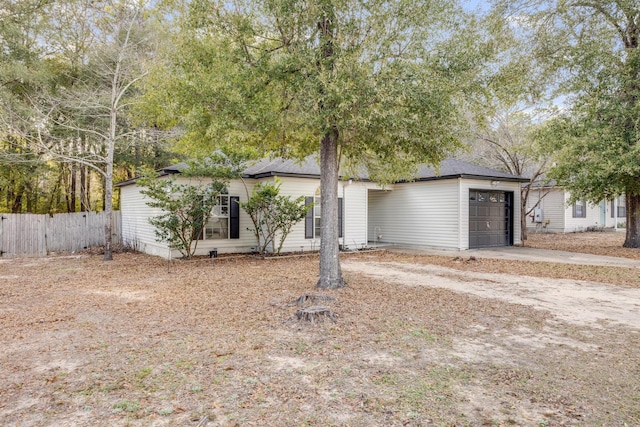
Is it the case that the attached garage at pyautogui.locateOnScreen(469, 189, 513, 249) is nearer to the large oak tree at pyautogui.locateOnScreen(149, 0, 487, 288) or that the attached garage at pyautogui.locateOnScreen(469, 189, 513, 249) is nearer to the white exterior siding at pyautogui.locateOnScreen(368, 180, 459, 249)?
the white exterior siding at pyautogui.locateOnScreen(368, 180, 459, 249)

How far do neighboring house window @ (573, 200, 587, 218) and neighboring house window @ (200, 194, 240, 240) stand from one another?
19.5 m

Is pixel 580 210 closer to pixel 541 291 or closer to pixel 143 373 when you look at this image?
pixel 541 291

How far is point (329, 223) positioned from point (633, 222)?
12730 mm

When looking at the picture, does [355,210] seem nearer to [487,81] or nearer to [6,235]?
[487,81]

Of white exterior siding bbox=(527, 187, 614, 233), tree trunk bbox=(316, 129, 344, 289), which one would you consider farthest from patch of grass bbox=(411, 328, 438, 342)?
white exterior siding bbox=(527, 187, 614, 233)

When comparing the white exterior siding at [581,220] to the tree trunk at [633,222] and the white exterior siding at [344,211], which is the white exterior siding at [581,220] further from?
the white exterior siding at [344,211]

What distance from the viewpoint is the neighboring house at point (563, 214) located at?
856 inches

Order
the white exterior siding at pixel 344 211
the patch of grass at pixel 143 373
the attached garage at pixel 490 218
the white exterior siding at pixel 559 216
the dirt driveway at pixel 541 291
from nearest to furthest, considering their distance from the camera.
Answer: the patch of grass at pixel 143 373 < the dirt driveway at pixel 541 291 < the white exterior siding at pixel 344 211 < the attached garage at pixel 490 218 < the white exterior siding at pixel 559 216

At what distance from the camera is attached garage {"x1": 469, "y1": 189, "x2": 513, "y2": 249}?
14250 mm

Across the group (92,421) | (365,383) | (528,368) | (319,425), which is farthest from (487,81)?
(92,421)

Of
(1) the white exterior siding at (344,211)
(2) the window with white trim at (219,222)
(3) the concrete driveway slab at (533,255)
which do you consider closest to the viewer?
(3) the concrete driveway slab at (533,255)

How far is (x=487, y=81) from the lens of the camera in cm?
683

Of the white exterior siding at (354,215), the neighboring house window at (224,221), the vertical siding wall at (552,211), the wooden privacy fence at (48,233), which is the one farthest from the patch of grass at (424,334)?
the vertical siding wall at (552,211)

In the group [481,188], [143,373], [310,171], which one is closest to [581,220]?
[481,188]
